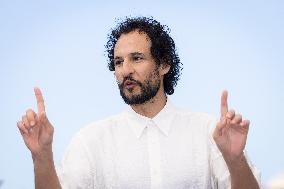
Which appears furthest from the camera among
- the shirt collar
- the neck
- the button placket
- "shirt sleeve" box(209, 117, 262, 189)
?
the neck

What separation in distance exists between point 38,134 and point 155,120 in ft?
4.45

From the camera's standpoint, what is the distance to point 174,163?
4.95m

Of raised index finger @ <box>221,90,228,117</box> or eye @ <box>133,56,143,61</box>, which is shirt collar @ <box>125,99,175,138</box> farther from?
raised index finger @ <box>221,90,228,117</box>

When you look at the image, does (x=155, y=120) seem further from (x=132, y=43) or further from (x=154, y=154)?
(x=132, y=43)

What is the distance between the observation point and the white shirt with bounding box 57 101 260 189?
483 cm

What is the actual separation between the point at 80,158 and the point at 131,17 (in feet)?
7.32

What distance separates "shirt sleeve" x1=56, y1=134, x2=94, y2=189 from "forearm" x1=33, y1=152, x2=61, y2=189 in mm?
349

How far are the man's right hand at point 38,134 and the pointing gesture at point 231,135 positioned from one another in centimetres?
134

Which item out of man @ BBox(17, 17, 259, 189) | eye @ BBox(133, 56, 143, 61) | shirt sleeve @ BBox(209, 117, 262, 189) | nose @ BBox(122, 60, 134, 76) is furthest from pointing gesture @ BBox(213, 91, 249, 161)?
eye @ BBox(133, 56, 143, 61)

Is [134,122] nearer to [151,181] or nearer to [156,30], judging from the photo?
[151,181]

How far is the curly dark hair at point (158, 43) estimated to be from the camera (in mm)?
5961

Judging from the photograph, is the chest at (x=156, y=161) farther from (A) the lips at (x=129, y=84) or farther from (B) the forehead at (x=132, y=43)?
(B) the forehead at (x=132, y=43)

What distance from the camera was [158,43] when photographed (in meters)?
6.07

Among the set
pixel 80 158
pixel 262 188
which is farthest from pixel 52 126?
pixel 262 188
